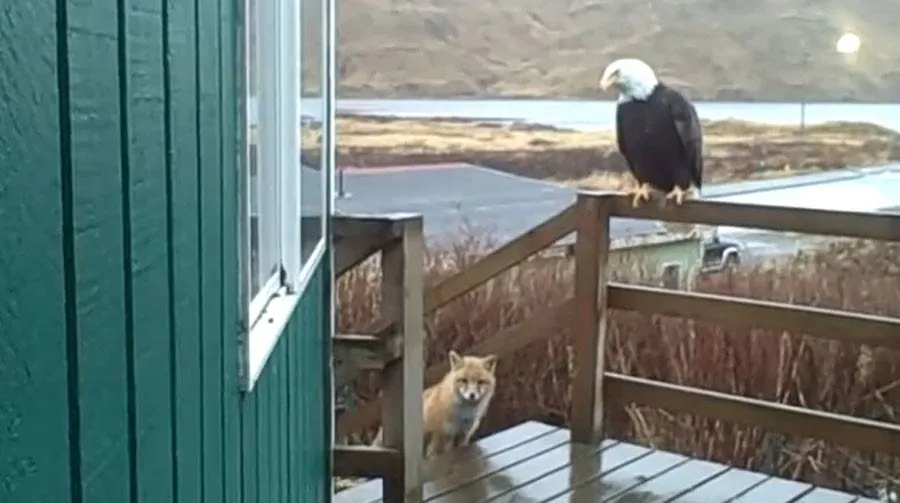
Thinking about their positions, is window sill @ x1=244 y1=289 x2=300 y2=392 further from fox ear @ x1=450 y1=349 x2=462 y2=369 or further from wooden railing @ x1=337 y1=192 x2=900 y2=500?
fox ear @ x1=450 y1=349 x2=462 y2=369

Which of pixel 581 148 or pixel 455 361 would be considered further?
pixel 581 148

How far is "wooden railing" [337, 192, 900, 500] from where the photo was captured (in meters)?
3.30

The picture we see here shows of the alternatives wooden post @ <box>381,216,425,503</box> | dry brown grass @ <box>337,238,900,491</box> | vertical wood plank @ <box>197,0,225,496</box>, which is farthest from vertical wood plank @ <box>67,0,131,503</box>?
dry brown grass @ <box>337,238,900,491</box>

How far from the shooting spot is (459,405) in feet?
13.6

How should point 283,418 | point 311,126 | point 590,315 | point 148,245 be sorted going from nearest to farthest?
1. point 148,245
2. point 283,418
3. point 311,126
4. point 590,315

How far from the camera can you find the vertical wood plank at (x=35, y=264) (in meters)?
0.65

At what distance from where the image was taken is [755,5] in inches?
189

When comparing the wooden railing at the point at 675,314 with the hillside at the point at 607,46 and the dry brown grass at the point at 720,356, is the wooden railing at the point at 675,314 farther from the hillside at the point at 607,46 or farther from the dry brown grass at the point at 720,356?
the hillside at the point at 607,46

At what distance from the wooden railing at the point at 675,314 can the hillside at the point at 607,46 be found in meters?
1.27

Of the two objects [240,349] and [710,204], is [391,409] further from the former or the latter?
[240,349]

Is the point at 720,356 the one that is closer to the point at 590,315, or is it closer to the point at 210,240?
the point at 590,315

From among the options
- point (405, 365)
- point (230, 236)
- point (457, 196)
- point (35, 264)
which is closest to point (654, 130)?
point (457, 196)

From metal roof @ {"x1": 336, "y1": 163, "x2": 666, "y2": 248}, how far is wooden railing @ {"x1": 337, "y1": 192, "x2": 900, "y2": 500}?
1.13 meters

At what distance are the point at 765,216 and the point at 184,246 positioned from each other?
2512 millimetres
